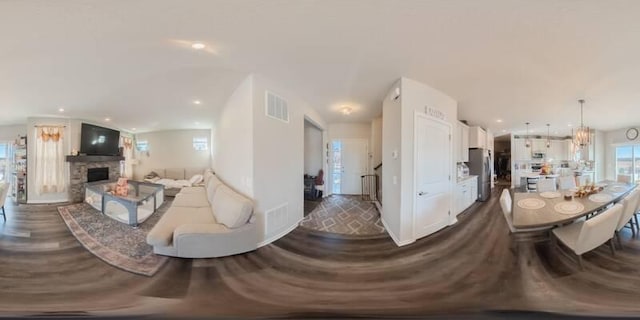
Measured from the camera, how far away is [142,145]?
119 centimetres

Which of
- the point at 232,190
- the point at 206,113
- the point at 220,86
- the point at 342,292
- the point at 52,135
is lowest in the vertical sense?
the point at 342,292

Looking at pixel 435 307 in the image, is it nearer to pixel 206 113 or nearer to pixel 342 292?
pixel 342 292

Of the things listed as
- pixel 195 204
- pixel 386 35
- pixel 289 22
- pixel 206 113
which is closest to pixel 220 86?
pixel 206 113

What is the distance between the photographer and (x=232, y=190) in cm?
222

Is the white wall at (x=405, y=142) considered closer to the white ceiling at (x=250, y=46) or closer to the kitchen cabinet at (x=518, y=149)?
the white ceiling at (x=250, y=46)

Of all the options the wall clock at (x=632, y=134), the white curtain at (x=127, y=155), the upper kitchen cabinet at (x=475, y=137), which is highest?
the upper kitchen cabinet at (x=475, y=137)

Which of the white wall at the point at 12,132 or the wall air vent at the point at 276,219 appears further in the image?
the wall air vent at the point at 276,219

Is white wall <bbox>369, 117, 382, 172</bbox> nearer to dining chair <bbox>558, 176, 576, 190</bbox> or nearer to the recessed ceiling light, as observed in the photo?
dining chair <bbox>558, 176, 576, 190</bbox>

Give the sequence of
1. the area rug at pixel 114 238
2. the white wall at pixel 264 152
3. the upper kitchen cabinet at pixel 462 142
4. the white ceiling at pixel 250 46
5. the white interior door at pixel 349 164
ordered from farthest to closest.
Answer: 1. the white interior door at pixel 349 164
2. the upper kitchen cabinet at pixel 462 142
3. the white wall at pixel 264 152
4. the white ceiling at pixel 250 46
5. the area rug at pixel 114 238

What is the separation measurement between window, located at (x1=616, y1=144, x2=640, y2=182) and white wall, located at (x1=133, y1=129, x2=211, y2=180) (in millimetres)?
3142

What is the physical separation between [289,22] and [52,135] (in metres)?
1.49

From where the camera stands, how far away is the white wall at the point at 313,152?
6.50 metres

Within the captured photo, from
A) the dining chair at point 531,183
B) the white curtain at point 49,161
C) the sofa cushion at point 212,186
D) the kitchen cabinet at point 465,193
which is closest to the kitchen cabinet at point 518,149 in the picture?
the dining chair at point 531,183

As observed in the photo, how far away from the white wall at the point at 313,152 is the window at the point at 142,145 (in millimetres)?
5386
